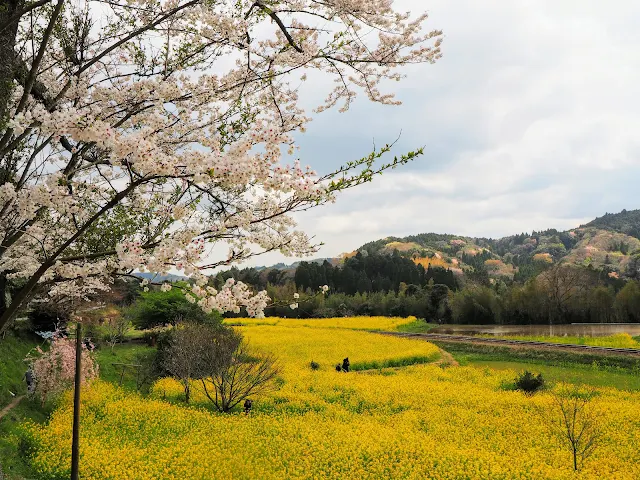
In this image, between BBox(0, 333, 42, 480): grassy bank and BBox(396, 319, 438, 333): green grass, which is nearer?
BBox(0, 333, 42, 480): grassy bank

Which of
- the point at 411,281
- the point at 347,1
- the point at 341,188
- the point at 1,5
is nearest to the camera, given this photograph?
the point at 341,188

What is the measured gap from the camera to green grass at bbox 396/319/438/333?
53281 mm

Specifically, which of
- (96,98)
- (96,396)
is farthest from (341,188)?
(96,396)

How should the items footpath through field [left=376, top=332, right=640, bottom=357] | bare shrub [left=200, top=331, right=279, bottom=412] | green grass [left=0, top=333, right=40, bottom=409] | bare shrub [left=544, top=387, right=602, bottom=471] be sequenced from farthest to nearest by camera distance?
1. footpath through field [left=376, top=332, right=640, bottom=357]
2. bare shrub [left=200, top=331, right=279, bottom=412]
3. green grass [left=0, top=333, right=40, bottom=409]
4. bare shrub [left=544, top=387, right=602, bottom=471]

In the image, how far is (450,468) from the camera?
11039 mm

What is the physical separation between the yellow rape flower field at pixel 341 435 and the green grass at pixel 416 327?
30047mm

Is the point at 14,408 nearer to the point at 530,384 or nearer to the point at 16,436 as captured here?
the point at 16,436

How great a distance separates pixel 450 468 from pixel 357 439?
124 inches

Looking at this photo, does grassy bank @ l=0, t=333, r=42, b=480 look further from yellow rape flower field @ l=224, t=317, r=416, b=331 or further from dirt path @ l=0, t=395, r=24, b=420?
yellow rape flower field @ l=224, t=317, r=416, b=331

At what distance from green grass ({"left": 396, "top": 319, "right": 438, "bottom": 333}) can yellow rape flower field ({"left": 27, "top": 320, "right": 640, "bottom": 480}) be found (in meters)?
30.0

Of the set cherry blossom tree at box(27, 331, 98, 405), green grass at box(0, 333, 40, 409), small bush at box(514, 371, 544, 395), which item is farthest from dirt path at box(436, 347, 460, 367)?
green grass at box(0, 333, 40, 409)

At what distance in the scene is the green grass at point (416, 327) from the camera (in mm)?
53281

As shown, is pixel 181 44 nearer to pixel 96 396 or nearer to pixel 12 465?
pixel 12 465

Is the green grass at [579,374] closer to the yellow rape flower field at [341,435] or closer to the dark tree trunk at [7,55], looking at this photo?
the yellow rape flower field at [341,435]
